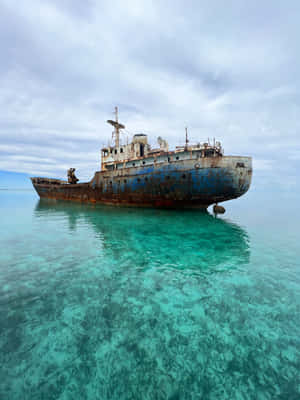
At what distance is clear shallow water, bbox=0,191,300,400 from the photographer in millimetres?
2383

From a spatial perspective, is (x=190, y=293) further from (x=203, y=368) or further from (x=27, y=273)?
(x=27, y=273)

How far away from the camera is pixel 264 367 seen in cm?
264

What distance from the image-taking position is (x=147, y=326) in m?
3.48

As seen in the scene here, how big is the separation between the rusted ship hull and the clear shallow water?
9169 mm

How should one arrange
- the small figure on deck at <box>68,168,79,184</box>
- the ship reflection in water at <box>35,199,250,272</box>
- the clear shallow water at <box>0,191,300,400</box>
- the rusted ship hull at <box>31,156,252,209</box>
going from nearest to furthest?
1. the clear shallow water at <box>0,191,300,400</box>
2. the ship reflection in water at <box>35,199,250,272</box>
3. the rusted ship hull at <box>31,156,252,209</box>
4. the small figure on deck at <box>68,168,79,184</box>

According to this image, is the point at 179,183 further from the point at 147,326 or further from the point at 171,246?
the point at 147,326

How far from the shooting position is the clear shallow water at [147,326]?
238 cm

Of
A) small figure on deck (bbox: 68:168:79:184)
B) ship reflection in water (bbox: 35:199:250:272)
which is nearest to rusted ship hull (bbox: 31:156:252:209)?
ship reflection in water (bbox: 35:199:250:272)

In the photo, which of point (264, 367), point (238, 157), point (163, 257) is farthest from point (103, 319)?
point (238, 157)

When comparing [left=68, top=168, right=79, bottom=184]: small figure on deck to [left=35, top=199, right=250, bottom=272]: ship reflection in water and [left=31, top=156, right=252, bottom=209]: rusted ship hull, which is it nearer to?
[left=31, top=156, right=252, bottom=209]: rusted ship hull

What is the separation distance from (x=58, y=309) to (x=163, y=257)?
14.1ft

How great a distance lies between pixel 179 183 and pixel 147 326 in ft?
45.6

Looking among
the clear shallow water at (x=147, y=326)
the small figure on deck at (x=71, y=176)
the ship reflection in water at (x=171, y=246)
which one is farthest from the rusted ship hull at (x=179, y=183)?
the small figure on deck at (x=71, y=176)

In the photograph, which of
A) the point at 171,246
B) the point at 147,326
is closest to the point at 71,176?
the point at 171,246
